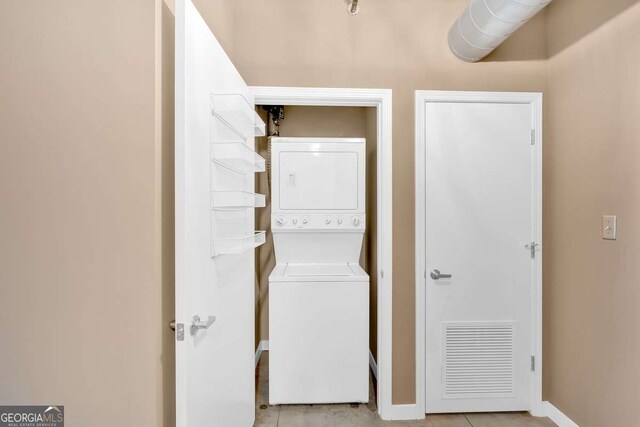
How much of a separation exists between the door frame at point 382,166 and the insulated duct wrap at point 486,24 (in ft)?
1.62

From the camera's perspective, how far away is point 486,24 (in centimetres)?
171

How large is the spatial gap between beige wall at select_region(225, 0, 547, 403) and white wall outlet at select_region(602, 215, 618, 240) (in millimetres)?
930

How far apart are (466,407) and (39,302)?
231cm

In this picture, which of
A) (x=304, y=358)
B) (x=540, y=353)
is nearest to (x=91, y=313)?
(x=304, y=358)

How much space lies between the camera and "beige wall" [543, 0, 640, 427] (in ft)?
5.29

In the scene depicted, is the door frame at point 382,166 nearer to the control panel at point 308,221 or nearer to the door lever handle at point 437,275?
the door lever handle at point 437,275

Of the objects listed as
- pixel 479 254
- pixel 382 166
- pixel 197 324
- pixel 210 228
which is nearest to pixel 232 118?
pixel 210 228

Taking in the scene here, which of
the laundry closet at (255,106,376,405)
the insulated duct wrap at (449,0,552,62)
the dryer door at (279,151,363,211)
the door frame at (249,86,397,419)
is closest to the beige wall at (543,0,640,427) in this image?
the insulated duct wrap at (449,0,552,62)

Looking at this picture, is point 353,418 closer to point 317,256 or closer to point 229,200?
point 317,256

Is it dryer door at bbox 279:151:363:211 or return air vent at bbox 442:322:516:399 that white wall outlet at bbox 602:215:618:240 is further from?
dryer door at bbox 279:151:363:211

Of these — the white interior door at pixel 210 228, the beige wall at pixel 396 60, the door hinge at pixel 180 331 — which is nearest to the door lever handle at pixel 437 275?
the beige wall at pixel 396 60

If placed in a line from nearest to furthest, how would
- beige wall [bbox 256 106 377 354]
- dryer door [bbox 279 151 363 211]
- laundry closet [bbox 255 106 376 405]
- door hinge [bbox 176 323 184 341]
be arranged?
door hinge [bbox 176 323 184 341]
laundry closet [bbox 255 106 376 405]
dryer door [bbox 279 151 363 211]
beige wall [bbox 256 106 377 354]

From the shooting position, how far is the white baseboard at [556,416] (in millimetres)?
1992

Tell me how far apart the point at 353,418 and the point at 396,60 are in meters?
2.26
